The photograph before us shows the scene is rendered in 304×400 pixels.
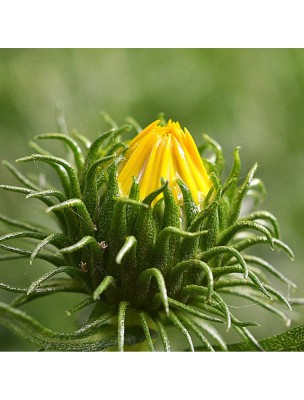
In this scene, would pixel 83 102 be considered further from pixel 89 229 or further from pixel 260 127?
pixel 89 229

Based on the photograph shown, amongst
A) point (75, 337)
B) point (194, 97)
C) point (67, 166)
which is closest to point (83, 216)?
point (67, 166)

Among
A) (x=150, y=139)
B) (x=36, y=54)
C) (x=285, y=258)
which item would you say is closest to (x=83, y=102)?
(x=36, y=54)

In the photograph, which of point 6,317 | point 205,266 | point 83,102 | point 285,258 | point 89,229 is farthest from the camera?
point 83,102

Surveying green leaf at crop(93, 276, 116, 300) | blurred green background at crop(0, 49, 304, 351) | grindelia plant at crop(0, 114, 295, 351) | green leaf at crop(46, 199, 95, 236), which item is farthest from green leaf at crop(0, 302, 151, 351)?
blurred green background at crop(0, 49, 304, 351)

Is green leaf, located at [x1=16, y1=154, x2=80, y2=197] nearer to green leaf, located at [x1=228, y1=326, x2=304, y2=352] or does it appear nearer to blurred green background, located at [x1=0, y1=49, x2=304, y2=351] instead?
green leaf, located at [x1=228, y1=326, x2=304, y2=352]

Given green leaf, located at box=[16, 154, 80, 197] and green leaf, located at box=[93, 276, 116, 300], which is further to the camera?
green leaf, located at box=[16, 154, 80, 197]

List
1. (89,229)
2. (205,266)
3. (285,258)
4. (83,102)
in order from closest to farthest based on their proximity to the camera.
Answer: (205,266), (89,229), (285,258), (83,102)

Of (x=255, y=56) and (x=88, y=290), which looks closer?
(x=88, y=290)
